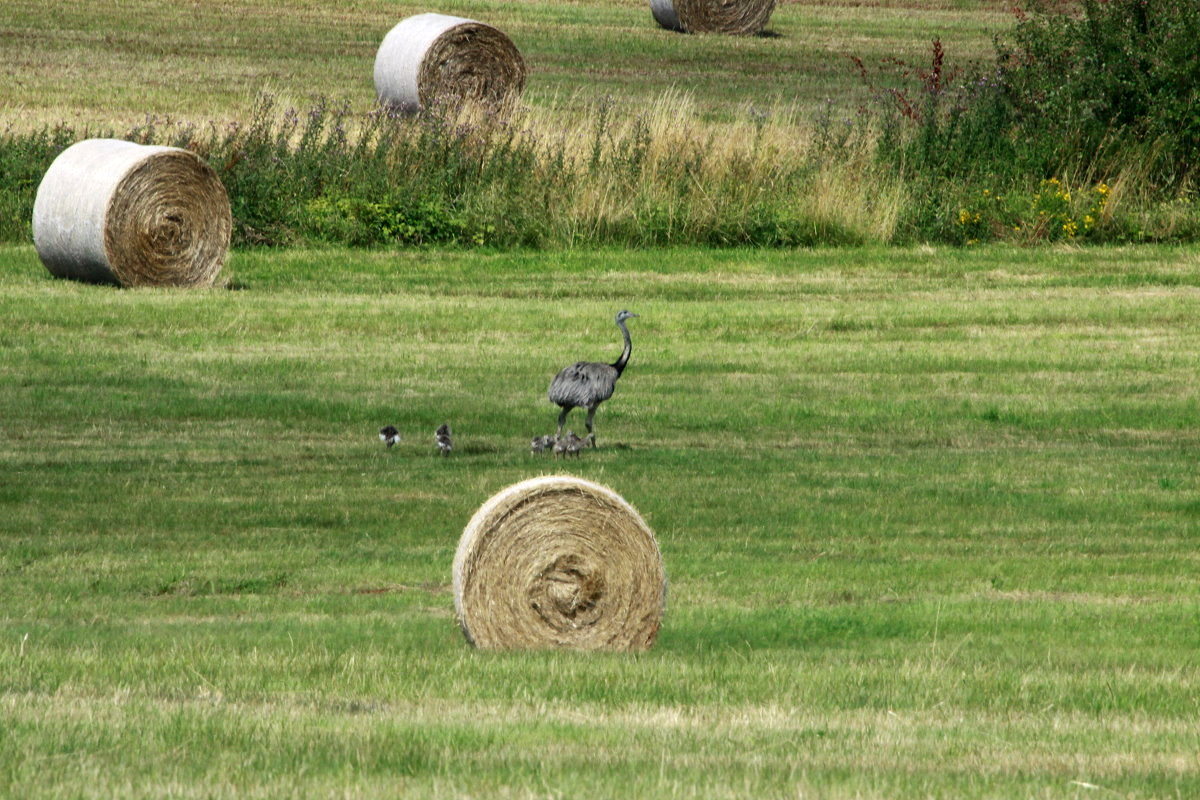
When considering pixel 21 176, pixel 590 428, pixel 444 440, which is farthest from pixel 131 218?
pixel 590 428

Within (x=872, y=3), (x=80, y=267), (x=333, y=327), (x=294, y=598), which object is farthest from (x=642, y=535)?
(x=872, y=3)

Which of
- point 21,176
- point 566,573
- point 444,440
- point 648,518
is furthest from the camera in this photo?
point 21,176

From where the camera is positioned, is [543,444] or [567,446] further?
[543,444]

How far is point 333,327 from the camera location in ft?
64.8

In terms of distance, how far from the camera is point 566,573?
30.3 feet

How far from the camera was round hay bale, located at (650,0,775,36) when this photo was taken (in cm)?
4650

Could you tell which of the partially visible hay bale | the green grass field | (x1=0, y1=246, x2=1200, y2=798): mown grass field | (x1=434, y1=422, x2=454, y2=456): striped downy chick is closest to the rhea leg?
the green grass field

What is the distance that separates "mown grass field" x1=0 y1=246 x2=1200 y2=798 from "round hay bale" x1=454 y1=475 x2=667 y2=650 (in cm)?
24

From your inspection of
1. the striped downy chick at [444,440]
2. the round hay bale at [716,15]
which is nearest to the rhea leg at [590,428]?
the striped downy chick at [444,440]

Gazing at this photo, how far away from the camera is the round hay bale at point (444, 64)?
3325 centimetres

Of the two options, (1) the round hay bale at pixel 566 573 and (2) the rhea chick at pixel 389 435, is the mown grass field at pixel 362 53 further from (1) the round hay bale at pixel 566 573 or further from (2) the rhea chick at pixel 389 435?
(1) the round hay bale at pixel 566 573

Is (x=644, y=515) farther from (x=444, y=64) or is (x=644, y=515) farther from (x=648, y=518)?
(x=444, y=64)

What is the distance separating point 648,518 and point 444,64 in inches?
874

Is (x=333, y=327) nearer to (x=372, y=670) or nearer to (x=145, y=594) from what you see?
(x=145, y=594)
